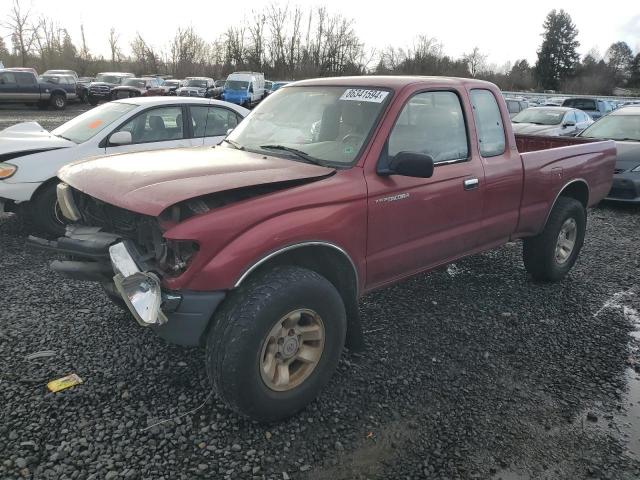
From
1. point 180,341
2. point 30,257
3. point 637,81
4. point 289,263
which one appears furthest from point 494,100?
point 637,81

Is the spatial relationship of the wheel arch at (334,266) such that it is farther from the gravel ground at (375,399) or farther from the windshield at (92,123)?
the windshield at (92,123)

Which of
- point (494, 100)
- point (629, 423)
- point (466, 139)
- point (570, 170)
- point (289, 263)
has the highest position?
point (494, 100)

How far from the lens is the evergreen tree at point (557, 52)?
62281mm

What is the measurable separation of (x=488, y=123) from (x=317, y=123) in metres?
1.50

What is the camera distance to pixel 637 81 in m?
62.5

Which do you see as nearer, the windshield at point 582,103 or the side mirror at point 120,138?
the side mirror at point 120,138

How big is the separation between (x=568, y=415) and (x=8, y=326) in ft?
13.1

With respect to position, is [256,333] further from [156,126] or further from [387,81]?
[156,126]

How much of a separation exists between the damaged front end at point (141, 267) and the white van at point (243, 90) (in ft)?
90.5

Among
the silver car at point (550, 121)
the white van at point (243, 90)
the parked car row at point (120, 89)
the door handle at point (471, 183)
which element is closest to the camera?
the door handle at point (471, 183)

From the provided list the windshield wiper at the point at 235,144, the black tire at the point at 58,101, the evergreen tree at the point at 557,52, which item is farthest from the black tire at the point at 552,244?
the evergreen tree at the point at 557,52

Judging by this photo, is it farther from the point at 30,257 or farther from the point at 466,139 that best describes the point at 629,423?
the point at 30,257

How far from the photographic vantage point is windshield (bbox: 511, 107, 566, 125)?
45.0 feet

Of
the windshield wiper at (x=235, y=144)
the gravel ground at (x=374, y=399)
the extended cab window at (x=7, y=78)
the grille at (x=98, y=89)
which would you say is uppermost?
the extended cab window at (x=7, y=78)
